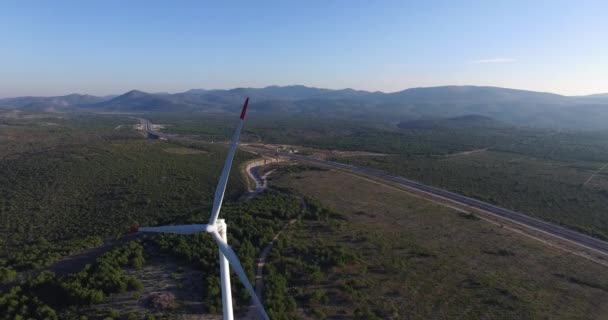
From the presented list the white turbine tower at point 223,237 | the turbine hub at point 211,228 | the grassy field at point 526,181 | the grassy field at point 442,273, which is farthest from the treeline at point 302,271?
the grassy field at point 526,181

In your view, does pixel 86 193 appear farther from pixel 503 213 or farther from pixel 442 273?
pixel 503 213

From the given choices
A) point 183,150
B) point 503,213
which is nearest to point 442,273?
point 503,213

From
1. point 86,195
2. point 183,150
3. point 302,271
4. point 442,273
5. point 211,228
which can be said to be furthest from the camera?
point 183,150

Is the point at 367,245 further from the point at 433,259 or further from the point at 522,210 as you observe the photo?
the point at 522,210

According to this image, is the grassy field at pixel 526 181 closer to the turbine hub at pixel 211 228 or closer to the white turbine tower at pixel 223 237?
the white turbine tower at pixel 223 237

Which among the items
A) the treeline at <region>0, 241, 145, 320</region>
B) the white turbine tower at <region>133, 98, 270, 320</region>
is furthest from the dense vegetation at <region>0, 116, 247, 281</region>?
the white turbine tower at <region>133, 98, 270, 320</region>

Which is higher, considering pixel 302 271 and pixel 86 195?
pixel 302 271

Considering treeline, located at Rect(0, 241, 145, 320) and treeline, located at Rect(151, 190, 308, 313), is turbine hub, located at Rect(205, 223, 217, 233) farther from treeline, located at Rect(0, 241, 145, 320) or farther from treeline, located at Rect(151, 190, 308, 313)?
treeline, located at Rect(0, 241, 145, 320)

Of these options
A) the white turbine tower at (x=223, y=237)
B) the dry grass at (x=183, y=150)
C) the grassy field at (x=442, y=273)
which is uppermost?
the white turbine tower at (x=223, y=237)
